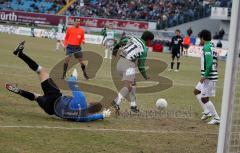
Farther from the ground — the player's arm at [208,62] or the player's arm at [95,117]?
the player's arm at [208,62]

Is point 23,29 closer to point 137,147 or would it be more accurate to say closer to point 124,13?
point 124,13

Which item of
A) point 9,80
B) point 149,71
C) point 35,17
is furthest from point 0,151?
point 35,17

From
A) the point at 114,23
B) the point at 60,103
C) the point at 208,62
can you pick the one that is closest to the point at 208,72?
the point at 208,62

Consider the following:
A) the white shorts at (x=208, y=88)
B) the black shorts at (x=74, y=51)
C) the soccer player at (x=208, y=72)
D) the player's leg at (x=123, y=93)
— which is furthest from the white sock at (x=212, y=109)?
the black shorts at (x=74, y=51)

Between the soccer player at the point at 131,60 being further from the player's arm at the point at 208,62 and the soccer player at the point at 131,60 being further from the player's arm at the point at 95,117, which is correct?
the player's arm at the point at 208,62

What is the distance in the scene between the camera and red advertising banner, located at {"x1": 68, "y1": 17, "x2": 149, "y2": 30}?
57.5 m

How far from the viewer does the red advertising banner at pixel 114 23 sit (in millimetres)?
57469

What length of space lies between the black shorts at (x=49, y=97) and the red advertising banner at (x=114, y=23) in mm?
45253

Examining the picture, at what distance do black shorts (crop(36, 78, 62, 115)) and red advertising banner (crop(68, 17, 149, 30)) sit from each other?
45253 mm

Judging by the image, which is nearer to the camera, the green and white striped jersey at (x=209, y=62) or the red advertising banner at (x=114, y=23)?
the green and white striped jersey at (x=209, y=62)

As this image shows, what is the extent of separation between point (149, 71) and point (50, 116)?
47.1 ft

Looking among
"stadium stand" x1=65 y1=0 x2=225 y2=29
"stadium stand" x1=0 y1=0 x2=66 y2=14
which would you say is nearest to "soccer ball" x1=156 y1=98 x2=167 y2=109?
"stadium stand" x1=65 y1=0 x2=225 y2=29

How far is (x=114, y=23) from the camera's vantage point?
59.0 metres

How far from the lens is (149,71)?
26.1 meters
